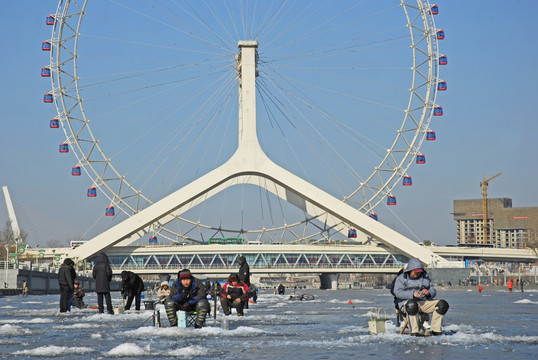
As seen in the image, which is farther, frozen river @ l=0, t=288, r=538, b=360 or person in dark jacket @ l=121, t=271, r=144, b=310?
person in dark jacket @ l=121, t=271, r=144, b=310

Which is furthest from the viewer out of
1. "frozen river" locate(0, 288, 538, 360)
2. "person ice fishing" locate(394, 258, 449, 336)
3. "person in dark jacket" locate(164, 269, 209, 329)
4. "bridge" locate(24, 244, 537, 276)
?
"bridge" locate(24, 244, 537, 276)

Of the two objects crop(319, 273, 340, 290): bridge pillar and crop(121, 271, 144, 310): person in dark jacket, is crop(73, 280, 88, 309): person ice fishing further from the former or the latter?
crop(319, 273, 340, 290): bridge pillar

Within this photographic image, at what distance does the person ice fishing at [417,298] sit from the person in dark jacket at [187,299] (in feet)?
13.1

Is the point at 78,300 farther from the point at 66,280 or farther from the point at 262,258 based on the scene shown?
the point at 262,258

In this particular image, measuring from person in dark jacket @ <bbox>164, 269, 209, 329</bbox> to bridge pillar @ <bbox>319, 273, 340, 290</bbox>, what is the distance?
10352 centimetres

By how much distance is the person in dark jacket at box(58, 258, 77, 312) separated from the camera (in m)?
25.7

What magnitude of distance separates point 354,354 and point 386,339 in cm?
209

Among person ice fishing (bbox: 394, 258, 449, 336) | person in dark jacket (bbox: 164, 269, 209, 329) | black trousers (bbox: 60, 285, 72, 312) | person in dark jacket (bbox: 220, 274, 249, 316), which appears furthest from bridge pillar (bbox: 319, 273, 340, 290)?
person ice fishing (bbox: 394, 258, 449, 336)

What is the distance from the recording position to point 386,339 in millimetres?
15469

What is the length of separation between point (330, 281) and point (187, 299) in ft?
358

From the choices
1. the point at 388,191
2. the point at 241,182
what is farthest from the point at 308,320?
the point at 241,182

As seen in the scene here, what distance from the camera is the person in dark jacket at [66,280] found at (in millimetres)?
25745

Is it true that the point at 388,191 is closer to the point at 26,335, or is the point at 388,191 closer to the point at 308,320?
the point at 308,320

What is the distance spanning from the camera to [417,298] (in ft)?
51.2
